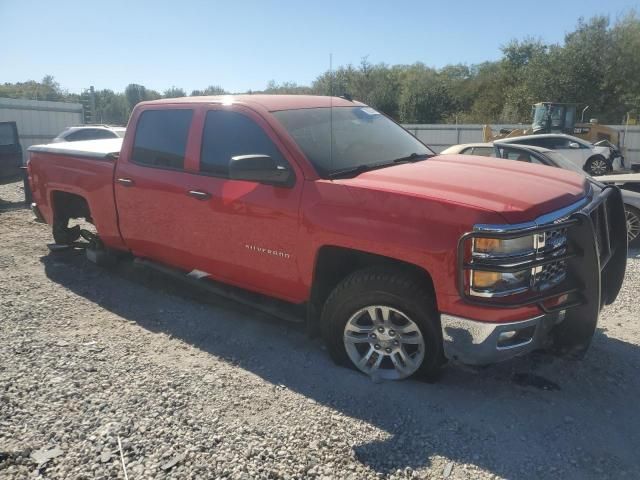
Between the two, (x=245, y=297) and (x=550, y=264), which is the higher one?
(x=550, y=264)

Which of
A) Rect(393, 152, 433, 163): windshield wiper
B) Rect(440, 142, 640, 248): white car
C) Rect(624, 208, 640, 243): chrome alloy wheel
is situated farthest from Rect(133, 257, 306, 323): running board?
Rect(624, 208, 640, 243): chrome alloy wheel

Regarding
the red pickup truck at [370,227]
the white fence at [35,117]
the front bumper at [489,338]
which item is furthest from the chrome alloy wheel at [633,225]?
the white fence at [35,117]

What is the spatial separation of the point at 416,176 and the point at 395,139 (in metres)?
1.05

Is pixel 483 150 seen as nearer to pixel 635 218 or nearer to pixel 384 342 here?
pixel 635 218

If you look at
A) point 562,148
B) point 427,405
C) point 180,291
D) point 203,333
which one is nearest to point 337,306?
point 427,405

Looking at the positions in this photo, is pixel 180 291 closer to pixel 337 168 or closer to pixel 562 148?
pixel 337 168

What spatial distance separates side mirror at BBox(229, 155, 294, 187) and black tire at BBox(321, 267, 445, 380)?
0.82 metres

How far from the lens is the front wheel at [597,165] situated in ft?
54.3

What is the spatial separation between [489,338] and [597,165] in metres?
15.9

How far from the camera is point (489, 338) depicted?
3029mm

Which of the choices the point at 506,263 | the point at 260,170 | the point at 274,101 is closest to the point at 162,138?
the point at 274,101

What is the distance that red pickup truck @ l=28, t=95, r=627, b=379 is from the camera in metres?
3.04

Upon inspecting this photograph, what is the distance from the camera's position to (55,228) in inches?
247

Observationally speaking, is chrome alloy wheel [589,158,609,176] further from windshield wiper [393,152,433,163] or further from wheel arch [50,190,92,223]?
wheel arch [50,190,92,223]
